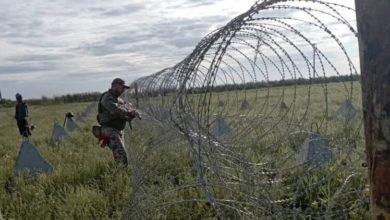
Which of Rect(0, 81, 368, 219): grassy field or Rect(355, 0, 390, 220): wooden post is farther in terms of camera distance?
Rect(0, 81, 368, 219): grassy field

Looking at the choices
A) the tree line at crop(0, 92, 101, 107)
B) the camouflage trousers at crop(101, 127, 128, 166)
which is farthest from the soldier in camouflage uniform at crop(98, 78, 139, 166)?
the tree line at crop(0, 92, 101, 107)

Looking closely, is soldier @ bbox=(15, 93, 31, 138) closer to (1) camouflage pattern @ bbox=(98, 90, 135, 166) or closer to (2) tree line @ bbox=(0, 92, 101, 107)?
(1) camouflage pattern @ bbox=(98, 90, 135, 166)

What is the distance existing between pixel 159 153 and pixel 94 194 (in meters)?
0.79

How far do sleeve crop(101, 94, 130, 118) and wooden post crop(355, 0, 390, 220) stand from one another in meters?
5.79

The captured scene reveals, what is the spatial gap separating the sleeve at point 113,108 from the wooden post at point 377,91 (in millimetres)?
5793

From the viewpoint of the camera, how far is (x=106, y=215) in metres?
4.82

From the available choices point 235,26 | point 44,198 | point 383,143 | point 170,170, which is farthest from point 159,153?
point 383,143

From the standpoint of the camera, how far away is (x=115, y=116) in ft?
24.5

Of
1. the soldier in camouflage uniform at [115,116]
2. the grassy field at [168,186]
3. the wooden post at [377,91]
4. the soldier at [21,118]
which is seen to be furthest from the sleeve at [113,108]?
the soldier at [21,118]

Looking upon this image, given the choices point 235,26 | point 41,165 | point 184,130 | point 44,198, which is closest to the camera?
point 235,26

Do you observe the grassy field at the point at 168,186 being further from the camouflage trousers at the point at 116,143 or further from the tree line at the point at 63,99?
the tree line at the point at 63,99

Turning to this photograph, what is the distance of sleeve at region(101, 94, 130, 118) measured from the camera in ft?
23.9

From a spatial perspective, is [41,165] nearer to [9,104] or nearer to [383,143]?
[383,143]

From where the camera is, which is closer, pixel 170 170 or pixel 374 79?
pixel 374 79
